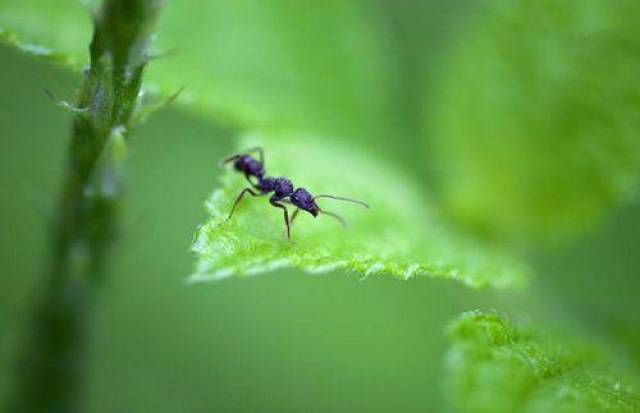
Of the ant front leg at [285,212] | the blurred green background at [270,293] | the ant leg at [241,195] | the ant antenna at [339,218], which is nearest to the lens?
the ant leg at [241,195]

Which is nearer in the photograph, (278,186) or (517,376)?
(517,376)

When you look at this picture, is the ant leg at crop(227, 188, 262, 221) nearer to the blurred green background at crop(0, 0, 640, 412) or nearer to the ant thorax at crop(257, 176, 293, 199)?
the ant thorax at crop(257, 176, 293, 199)

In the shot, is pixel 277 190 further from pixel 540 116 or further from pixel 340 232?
pixel 540 116

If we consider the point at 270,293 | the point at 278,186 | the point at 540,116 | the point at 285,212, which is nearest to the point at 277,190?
the point at 278,186

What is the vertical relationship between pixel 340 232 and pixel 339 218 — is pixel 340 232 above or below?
below

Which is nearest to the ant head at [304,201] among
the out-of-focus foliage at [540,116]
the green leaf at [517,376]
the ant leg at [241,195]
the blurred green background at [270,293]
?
the ant leg at [241,195]

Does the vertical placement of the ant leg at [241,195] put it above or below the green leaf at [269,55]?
below

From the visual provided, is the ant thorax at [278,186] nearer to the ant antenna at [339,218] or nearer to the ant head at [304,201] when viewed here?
the ant head at [304,201]
